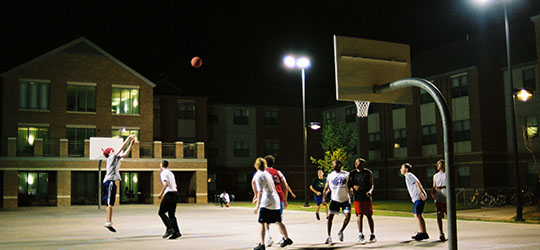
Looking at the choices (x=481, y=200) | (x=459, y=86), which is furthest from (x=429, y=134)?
(x=481, y=200)

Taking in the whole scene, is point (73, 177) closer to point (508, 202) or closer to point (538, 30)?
point (508, 202)

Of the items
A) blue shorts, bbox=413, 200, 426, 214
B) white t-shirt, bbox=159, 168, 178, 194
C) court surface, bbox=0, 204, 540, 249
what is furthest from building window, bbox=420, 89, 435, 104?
white t-shirt, bbox=159, 168, 178, 194

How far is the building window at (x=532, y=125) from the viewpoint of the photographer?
1496 inches

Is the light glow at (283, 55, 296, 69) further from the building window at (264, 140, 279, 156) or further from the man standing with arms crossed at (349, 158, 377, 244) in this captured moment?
the building window at (264, 140, 279, 156)

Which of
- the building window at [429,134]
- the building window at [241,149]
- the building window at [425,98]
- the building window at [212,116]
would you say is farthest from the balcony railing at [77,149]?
the building window at [425,98]

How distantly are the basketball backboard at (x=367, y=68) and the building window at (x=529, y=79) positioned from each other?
33.5 meters

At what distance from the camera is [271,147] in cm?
5788

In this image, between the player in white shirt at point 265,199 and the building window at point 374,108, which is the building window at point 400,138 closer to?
the building window at point 374,108

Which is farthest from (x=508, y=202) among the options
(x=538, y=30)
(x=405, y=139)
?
(x=405, y=139)

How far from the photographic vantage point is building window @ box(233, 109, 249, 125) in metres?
56.2

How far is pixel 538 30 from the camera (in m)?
33.0

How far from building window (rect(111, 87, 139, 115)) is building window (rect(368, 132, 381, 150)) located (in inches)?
868

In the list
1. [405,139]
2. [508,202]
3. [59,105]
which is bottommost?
[508,202]

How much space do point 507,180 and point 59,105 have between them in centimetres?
3515
